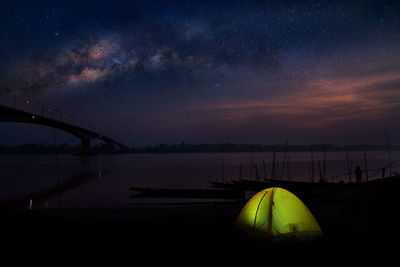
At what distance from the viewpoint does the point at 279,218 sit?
20.5ft

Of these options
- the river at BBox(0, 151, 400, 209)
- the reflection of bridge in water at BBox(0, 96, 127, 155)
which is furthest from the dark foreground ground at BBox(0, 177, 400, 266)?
the reflection of bridge in water at BBox(0, 96, 127, 155)

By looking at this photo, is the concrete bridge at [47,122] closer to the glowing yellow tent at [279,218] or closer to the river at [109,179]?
the river at [109,179]

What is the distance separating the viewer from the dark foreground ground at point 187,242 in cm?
526

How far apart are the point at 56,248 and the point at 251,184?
19.9 metres

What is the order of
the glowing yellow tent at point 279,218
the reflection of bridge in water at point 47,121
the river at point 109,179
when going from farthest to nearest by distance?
1. the reflection of bridge in water at point 47,121
2. the river at point 109,179
3. the glowing yellow tent at point 279,218

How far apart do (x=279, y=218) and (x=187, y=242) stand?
97.2 inches

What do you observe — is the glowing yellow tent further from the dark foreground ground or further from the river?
the river

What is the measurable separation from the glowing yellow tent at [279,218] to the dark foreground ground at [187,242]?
25 centimetres

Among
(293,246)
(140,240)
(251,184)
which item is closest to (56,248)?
(140,240)

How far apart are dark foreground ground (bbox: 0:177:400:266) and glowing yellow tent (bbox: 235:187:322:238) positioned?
25cm

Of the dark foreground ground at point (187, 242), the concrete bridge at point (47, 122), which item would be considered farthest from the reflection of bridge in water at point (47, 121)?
the dark foreground ground at point (187, 242)

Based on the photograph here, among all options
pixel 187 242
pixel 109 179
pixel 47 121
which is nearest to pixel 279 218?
pixel 187 242

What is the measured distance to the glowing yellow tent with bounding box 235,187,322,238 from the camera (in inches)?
242

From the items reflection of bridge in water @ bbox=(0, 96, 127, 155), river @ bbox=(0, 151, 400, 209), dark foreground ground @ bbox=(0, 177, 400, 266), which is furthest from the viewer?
reflection of bridge in water @ bbox=(0, 96, 127, 155)
